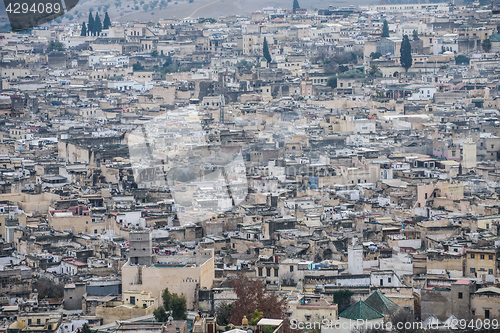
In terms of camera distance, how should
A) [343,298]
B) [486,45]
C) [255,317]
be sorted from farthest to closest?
A: [486,45] → [343,298] → [255,317]

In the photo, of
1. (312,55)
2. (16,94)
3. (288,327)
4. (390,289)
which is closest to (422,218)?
(390,289)

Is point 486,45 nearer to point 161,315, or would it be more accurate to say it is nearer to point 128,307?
point 128,307

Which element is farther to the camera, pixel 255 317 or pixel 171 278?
pixel 171 278

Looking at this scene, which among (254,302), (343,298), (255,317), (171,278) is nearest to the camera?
(255,317)

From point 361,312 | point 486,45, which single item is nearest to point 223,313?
point 361,312

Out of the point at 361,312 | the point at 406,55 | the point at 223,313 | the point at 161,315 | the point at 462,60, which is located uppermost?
the point at 406,55

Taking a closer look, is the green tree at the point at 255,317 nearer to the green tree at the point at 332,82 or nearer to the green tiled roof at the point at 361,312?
the green tiled roof at the point at 361,312

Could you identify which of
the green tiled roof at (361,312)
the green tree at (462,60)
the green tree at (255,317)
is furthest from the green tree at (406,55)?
the green tree at (255,317)
